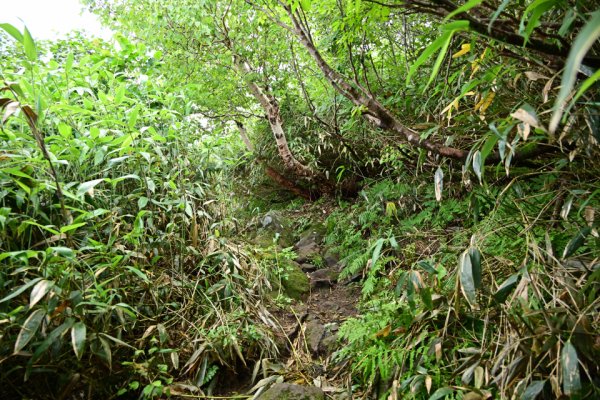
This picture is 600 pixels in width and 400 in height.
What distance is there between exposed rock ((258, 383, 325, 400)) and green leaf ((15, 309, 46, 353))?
102 centimetres

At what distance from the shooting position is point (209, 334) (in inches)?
76.8

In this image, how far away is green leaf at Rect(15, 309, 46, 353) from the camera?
1.30m

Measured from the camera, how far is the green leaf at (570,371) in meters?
0.91

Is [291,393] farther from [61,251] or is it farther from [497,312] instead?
[61,251]

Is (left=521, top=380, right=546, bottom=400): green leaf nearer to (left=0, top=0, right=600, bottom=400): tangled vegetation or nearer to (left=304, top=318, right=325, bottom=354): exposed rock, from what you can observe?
(left=0, top=0, right=600, bottom=400): tangled vegetation

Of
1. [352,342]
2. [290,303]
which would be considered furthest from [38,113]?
[290,303]

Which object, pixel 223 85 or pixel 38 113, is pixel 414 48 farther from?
pixel 38 113

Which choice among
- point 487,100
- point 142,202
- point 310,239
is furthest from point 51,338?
point 310,239

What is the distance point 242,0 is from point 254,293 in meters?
3.35

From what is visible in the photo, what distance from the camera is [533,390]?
3.35 ft

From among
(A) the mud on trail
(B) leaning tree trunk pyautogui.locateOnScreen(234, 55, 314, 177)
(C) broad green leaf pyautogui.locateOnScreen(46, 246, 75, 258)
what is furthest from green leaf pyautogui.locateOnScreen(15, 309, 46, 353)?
(B) leaning tree trunk pyautogui.locateOnScreen(234, 55, 314, 177)

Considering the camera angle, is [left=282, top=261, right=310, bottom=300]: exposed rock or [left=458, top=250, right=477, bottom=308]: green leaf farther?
[left=282, top=261, right=310, bottom=300]: exposed rock

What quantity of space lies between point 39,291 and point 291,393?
1.19 metres

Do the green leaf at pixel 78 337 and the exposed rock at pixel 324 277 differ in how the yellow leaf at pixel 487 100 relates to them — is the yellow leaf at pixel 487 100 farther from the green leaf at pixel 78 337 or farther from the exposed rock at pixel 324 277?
the exposed rock at pixel 324 277
